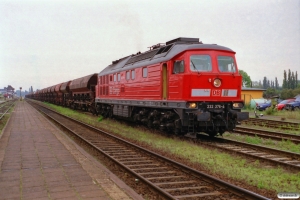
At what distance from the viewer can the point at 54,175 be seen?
7.31 m

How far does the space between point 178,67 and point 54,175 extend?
6877mm

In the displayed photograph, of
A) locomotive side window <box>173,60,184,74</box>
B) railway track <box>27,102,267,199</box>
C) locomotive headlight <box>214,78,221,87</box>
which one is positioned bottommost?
railway track <box>27,102,267,199</box>

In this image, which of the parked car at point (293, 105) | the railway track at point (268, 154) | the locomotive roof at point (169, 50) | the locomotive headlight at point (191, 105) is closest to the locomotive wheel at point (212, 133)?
the railway track at point (268, 154)

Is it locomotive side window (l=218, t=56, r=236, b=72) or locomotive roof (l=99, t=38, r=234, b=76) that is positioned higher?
locomotive roof (l=99, t=38, r=234, b=76)

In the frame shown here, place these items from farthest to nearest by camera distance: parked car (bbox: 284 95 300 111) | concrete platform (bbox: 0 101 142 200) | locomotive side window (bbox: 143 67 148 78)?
1. parked car (bbox: 284 95 300 111)
2. locomotive side window (bbox: 143 67 148 78)
3. concrete platform (bbox: 0 101 142 200)

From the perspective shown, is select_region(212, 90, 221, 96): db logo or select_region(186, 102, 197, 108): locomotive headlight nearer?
select_region(186, 102, 197, 108): locomotive headlight

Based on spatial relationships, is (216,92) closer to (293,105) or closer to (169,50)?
(169,50)

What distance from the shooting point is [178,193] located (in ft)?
20.1

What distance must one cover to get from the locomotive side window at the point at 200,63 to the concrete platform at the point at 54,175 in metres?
5.27

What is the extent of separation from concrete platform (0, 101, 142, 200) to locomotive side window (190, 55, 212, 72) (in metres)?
5.27

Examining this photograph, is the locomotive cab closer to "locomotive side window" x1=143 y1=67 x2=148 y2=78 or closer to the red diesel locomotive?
the red diesel locomotive

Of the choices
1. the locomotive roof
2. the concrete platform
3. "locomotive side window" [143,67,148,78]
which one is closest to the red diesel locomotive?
the locomotive roof

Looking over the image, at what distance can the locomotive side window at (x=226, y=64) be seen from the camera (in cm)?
1248

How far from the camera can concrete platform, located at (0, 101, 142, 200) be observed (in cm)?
592
